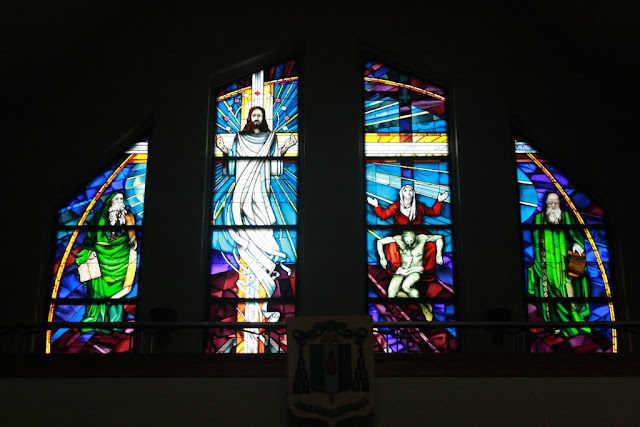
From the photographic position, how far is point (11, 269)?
8.28m

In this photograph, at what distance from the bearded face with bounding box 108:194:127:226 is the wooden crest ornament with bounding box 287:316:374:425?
10.1ft

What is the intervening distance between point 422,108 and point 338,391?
392 centimetres

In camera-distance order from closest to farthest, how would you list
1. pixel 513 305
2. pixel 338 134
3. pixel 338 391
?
pixel 338 391 → pixel 513 305 → pixel 338 134

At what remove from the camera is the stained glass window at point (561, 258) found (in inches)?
329

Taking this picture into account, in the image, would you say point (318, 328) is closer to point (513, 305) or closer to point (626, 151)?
point (513, 305)

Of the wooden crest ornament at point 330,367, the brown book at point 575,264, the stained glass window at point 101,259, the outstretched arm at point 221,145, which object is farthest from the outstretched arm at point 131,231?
the brown book at point 575,264

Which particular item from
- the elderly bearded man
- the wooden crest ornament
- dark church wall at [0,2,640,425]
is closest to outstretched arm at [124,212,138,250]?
dark church wall at [0,2,640,425]

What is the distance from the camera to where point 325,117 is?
8.85 metres

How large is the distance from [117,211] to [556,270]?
162 inches

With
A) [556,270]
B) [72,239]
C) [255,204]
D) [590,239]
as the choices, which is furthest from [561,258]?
[72,239]

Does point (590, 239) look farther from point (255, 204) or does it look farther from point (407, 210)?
point (255, 204)

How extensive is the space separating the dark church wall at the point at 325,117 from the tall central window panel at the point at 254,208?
0.72ft

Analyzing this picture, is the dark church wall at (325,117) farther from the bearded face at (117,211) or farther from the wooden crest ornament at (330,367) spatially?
the wooden crest ornament at (330,367)

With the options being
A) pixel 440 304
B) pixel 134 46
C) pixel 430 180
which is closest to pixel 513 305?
pixel 440 304
